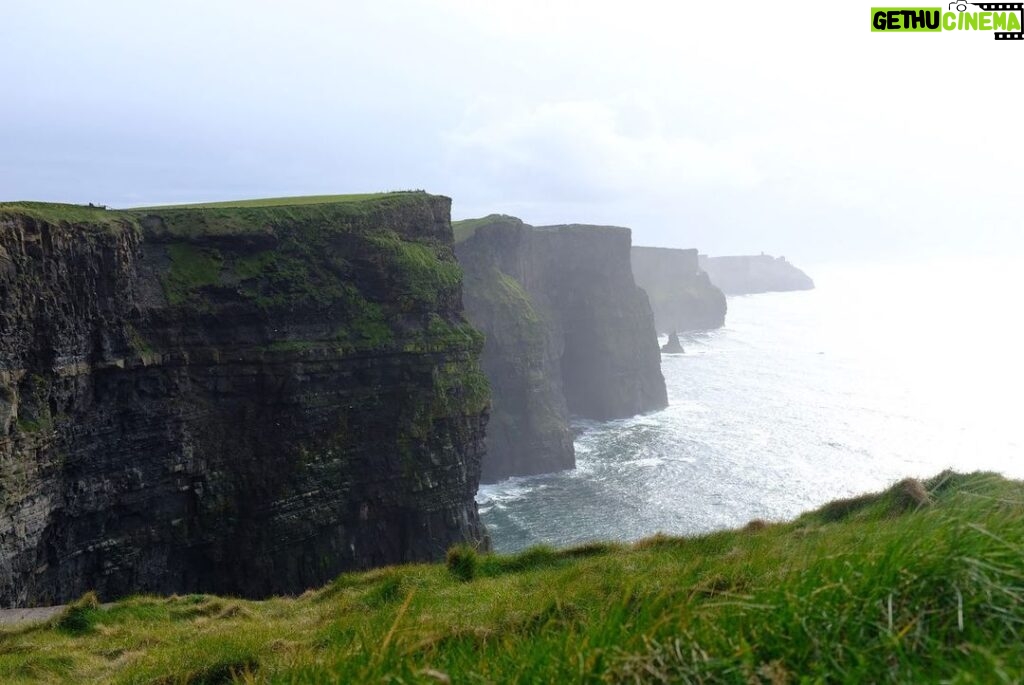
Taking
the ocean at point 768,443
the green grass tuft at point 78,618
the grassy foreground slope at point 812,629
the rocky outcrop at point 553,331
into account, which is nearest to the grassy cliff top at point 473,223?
the rocky outcrop at point 553,331

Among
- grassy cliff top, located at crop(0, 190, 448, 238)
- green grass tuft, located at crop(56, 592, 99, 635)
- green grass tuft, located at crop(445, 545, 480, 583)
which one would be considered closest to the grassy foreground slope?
green grass tuft, located at crop(445, 545, 480, 583)

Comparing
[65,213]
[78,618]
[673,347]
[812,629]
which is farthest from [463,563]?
[673,347]

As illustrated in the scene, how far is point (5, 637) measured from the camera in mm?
14906

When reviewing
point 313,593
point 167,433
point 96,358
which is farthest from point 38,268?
point 313,593

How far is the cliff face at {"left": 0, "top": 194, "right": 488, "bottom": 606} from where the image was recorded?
86.9 ft

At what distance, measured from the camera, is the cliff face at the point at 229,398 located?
2650 centimetres

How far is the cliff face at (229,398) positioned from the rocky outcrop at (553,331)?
30300mm

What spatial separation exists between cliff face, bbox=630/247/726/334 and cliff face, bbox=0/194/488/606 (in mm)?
130473

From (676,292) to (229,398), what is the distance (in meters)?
147

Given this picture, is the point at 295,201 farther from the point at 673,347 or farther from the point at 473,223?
the point at 673,347

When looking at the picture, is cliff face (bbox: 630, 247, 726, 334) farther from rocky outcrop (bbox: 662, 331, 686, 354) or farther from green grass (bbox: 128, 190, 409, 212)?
green grass (bbox: 128, 190, 409, 212)

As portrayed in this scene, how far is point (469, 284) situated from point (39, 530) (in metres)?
51.5

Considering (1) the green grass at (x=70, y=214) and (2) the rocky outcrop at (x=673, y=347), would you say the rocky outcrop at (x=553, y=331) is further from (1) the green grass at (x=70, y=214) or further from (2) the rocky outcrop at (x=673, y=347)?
(1) the green grass at (x=70, y=214)

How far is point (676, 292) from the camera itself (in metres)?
170
